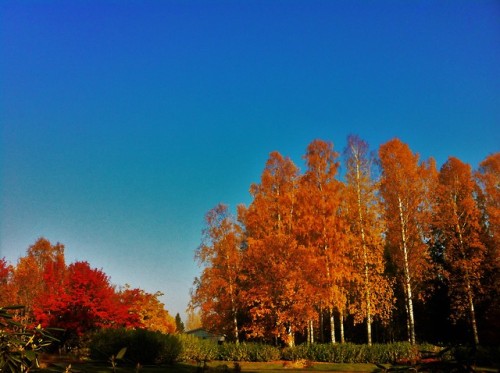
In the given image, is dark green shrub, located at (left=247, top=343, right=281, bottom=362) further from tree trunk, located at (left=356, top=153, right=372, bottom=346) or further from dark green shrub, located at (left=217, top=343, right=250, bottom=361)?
tree trunk, located at (left=356, top=153, right=372, bottom=346)

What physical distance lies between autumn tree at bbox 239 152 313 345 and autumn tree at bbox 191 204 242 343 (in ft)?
12.1

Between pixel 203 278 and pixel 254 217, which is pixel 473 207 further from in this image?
pixel 203 278

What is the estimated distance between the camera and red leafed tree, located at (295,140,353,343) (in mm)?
21547

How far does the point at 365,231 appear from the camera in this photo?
23969 millimetres

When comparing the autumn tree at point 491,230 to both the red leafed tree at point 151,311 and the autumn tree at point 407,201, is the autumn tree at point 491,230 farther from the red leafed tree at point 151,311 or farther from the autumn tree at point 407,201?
the red leafed tree at point 151,311

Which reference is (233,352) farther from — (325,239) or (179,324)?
(179,324)

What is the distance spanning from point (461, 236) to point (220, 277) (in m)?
15.1

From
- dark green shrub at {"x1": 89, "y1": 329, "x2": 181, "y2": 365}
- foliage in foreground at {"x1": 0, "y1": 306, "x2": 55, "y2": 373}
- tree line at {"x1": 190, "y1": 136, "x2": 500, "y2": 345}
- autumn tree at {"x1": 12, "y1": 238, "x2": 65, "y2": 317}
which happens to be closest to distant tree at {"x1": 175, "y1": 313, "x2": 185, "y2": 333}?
autumn tree at {"x1": 12, "y1": 238, "x2": 65, "y2": 317}

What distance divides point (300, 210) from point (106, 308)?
37.1 feet

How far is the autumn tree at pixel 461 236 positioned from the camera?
2403 centimetres

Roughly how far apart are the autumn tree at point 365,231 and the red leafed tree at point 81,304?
43.4 ft

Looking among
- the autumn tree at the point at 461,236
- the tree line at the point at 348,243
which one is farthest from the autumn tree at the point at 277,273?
the autumn tree at the point at 461,236

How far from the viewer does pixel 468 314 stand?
86.2 feet

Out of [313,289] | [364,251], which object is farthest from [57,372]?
[364,251]
